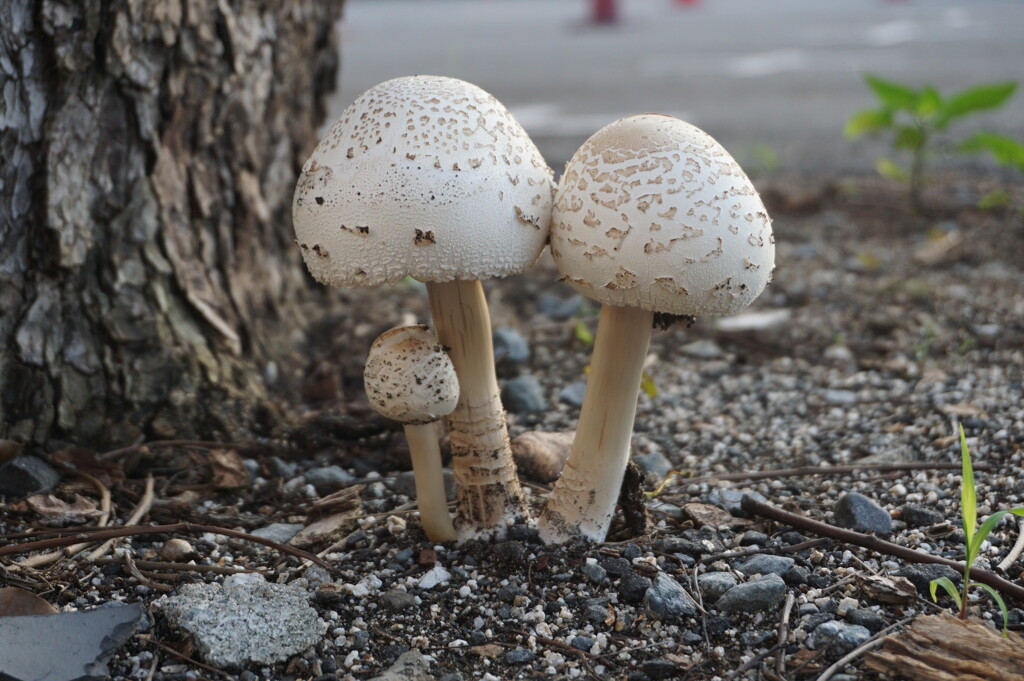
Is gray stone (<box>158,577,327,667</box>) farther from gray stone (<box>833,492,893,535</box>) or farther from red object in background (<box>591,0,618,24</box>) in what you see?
red object in background (<box>591,0,618,24</box>)

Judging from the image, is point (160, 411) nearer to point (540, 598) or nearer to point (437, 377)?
point (437, 377)

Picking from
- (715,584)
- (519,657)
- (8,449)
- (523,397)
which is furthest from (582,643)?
(8,449)

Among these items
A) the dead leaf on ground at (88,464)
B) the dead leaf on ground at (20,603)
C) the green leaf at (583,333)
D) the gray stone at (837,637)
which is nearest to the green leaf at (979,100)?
the green leaf at (583,333)

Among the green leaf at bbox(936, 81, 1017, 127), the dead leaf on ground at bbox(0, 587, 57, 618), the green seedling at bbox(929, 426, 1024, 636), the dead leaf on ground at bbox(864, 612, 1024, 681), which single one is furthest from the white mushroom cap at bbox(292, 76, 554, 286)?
the green leaf at bbox(936, 81, 1017, 127)

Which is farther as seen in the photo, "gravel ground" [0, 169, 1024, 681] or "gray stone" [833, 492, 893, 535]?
"gray stone" [833, 492, 893, 535]

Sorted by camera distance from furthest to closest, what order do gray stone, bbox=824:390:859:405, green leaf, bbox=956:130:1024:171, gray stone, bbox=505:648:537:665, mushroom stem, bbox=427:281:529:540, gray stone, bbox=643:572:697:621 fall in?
1. green leaf, bbox=956:130:1024:171
2. gray stone, bbox=824:390:859:405
3. mushroom stem, bbox=427:281:529:540
4. gray stone, bbox=643:572:697:621
5. gray stone, bbox=505:648:537:665
